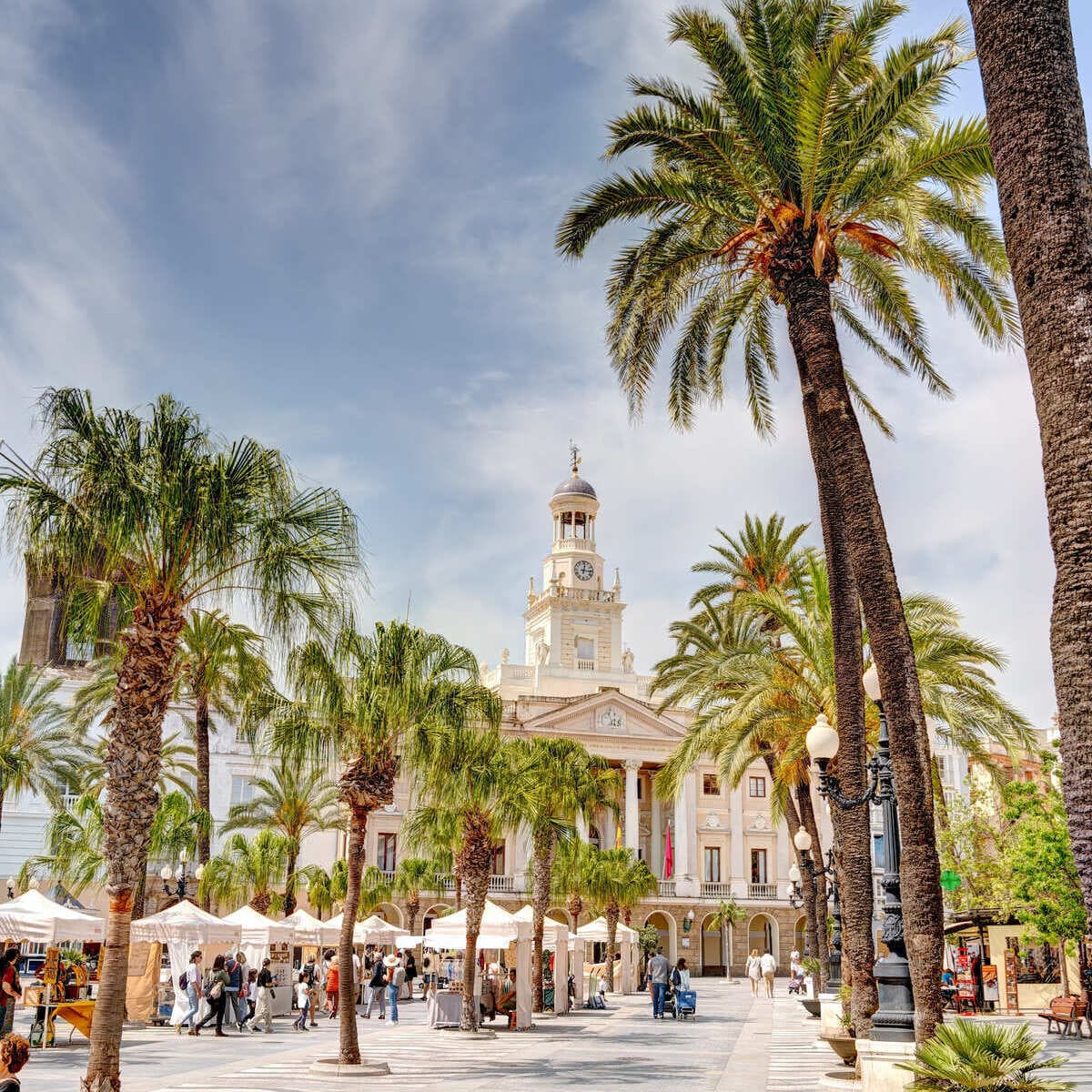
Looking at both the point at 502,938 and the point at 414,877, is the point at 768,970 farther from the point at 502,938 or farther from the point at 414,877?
the point at 502,938

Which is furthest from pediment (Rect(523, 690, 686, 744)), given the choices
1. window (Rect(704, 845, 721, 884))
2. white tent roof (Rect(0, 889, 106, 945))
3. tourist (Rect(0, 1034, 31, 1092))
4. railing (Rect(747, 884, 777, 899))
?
tourist (Rect(0, 1034, 31, 1092))

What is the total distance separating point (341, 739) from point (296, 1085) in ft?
20.1

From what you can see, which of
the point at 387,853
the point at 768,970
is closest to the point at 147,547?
the point at 768,970

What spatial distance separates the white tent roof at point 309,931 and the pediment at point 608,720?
34529 mm

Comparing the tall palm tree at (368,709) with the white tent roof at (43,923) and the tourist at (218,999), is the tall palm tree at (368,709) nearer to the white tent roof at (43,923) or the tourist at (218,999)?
the white tent roof at (43,923)

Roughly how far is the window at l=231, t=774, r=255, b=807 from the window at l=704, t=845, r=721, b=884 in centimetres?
2621

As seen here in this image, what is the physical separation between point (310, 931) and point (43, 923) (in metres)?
10.0

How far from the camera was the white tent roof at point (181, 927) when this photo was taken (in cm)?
2491

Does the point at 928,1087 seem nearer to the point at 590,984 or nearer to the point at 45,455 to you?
the point at 45,455

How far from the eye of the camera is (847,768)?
16.3m

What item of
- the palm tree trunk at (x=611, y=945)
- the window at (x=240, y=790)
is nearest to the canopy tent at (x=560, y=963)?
the palm tree trunk at (x=611, y=945)

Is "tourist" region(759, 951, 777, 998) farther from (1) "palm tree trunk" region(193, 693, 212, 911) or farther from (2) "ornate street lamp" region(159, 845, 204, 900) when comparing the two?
(1) "palm tree trunk" region(193, 693, 212, 911)

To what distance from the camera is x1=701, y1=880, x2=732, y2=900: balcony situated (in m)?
67.7

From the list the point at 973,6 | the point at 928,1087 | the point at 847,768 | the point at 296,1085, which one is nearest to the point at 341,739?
the point at 296,1085
